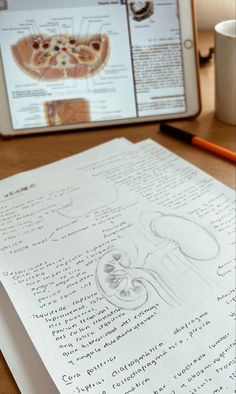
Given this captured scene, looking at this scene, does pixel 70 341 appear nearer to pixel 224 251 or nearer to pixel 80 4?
pixel 224 251

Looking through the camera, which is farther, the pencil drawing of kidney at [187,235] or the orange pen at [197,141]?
the orange pen at [197,141]

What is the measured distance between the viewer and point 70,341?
40cm

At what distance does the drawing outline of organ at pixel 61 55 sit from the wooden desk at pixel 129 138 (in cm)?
8

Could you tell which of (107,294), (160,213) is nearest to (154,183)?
(160,213)

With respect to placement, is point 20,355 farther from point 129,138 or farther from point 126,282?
point 129,138

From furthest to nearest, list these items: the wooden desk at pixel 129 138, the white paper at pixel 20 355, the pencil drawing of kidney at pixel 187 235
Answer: the wooden desk at pixel 129 138
the pencil drawing of kidney at pixel 187 235
the white paper at pixel 20 355

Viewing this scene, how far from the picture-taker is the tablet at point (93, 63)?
2.13 ft

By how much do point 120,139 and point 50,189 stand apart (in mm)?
136

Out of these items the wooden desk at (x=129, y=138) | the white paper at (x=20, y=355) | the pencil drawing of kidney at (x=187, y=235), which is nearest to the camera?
the white paper at (x=20, y=355)

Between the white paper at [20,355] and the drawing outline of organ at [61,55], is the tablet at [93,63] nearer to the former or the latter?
the drawing outline of organ at [61,55]

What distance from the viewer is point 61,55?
659mm

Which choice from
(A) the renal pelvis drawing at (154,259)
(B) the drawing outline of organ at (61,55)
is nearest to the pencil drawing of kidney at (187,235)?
(A) the renal pelvis drawing at (154,259)

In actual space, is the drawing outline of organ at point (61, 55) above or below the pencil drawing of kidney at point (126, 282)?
above

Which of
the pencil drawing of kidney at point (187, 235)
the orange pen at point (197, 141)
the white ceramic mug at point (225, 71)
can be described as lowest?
the pencil drawing of kidney at point (187, 235)
